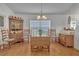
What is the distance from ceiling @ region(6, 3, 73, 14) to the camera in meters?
3.94

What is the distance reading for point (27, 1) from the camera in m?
3.91

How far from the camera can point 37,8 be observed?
3.97 metres

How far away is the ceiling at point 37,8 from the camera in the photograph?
12.9 ft

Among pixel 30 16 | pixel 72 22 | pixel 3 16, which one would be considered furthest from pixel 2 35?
pixel 72 22

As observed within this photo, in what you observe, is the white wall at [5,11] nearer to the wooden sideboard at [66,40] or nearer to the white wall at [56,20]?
the white wall at [56,20]

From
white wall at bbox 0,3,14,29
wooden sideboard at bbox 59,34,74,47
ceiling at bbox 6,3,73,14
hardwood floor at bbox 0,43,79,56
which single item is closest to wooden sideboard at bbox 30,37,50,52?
hardwood floor at bbox 0,43,79,56

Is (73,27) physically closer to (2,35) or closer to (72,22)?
(72,22)

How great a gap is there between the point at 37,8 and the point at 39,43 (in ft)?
3.10

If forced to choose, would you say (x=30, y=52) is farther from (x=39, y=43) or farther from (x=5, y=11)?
(x=5, y=11)

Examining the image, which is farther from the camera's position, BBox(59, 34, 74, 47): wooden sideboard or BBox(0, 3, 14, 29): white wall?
BBox(59, 34, 74, 47): wooden sideboard

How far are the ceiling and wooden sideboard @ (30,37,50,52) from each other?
2.39 feet

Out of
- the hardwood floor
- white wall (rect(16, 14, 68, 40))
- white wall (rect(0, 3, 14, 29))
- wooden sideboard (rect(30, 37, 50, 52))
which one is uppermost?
white wall (rect(0, 3, 14, 29))

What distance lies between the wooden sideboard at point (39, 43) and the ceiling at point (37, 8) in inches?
Answer: 28.6

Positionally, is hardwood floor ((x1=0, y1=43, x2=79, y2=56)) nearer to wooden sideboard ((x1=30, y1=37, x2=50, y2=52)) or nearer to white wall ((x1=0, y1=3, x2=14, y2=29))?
wooden sideboard ((x1=30, y1=37, x2=50, y2=52))
